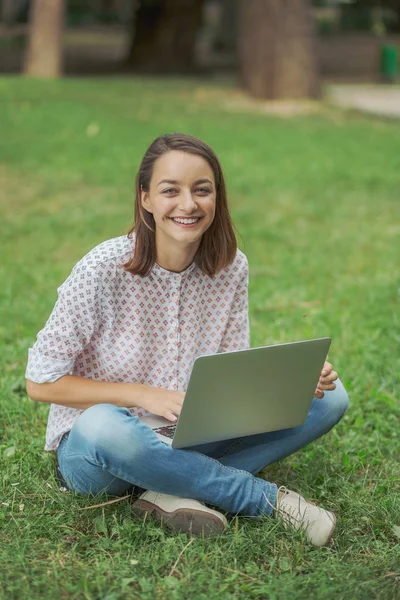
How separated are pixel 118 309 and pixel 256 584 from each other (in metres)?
0.92

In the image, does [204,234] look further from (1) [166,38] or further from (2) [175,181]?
(1) [166,38]

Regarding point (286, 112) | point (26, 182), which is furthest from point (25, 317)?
point (286, 112)

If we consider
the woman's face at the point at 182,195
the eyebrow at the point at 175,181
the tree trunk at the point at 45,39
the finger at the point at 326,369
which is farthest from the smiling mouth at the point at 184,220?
the tree trunk at the point at 45,39

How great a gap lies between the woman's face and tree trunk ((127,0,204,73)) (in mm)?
14259

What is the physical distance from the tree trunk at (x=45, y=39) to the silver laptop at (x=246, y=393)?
11.1 m

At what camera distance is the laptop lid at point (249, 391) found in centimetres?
282

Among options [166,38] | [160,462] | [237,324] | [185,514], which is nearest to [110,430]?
[160,462]

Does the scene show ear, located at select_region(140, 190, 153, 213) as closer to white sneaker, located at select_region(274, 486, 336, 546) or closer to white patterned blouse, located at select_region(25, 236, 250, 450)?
white patterned blouse, located at select_region(25, 236, 250, 450)

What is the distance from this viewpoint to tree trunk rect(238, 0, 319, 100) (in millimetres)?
12867

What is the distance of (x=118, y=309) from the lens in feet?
10.5

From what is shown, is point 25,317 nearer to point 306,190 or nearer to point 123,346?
point 123,346

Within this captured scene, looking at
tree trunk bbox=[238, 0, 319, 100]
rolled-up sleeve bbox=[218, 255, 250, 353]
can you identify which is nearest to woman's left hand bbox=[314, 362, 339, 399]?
rolled-up sleeve bbox=[218, 255, 250, 353]

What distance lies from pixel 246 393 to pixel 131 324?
18.4 inches

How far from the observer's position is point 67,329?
9.96 feet
